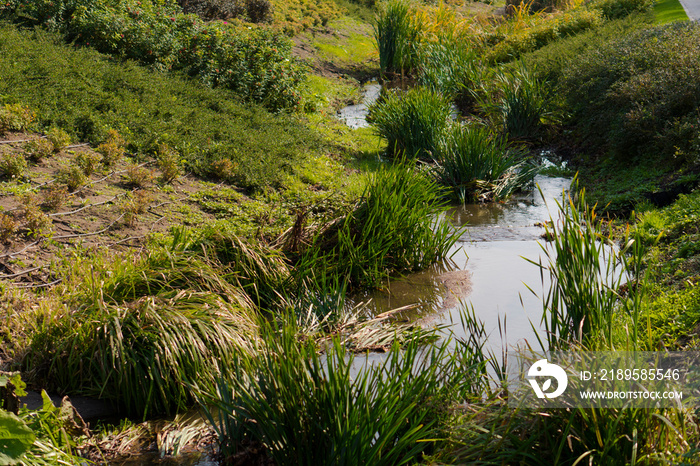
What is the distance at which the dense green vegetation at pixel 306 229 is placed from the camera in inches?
112

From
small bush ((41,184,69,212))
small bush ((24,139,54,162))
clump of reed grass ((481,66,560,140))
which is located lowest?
small bush ((41,184,69,212))

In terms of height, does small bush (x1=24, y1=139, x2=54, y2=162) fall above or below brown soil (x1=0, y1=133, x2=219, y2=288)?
above

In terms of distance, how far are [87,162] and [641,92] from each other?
332 inches

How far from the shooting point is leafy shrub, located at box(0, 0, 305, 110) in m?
11.2

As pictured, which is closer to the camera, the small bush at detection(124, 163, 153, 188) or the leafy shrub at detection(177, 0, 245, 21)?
the small bush at detection(124, 163, 153, 188)

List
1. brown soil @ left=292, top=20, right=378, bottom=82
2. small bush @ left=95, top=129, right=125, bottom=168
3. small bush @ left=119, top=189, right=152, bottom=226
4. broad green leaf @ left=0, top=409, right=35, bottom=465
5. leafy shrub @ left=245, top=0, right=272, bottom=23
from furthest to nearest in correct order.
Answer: leafy shrub @ left=245, top=0, right=272, bottom=23
brown soil @ left=292, top=20, right=378, bottom=82
small bush @ left=95, top=129, right=125, bottom=168
small bush @ left=119, top=189, right=152, bottom=226
broad green leaf @ left=0, top=409, right=35, bottom=465

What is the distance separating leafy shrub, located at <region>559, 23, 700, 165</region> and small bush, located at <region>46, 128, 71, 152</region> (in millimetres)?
8244

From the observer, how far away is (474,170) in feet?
28.9

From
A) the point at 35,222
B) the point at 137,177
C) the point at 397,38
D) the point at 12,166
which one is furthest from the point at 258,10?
the point at 35,222

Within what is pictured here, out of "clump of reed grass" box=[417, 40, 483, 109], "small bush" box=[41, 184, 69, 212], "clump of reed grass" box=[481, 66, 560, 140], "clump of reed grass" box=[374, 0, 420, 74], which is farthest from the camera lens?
"clump of reed grass" box=[374, 0, 420, 74]

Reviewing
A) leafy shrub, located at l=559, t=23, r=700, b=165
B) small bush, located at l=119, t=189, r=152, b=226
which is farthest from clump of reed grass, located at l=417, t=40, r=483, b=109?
small bush, located at l=119, t=189, r=152, b=226

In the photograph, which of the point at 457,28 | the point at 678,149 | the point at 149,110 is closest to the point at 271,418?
the point at 678,149

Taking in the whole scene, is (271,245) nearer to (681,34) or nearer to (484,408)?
(484,408)

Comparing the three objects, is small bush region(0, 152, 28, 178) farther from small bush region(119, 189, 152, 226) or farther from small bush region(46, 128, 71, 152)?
small bush region(119, 189, 152, 226)
